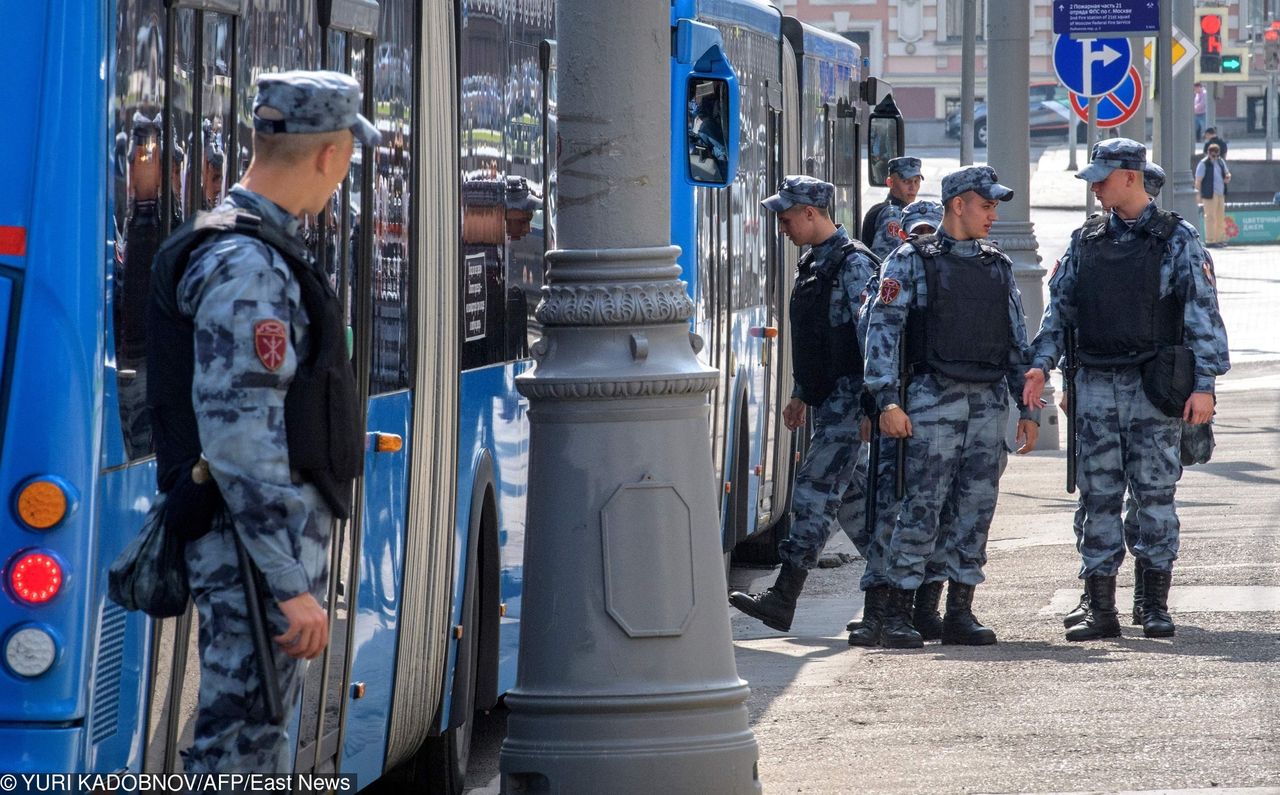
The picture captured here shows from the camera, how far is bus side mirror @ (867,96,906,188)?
16156 millimetres

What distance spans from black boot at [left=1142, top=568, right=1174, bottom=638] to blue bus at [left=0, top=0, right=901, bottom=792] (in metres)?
2.50

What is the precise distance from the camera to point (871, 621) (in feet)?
31.7

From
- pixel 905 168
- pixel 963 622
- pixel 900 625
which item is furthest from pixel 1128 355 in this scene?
pixel 905 168

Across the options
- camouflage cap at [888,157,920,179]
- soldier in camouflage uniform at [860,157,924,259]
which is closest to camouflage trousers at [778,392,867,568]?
soldier in camouflage uniform at [860,157,924,259]

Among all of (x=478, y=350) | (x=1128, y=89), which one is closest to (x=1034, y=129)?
(x=1128, y=89)

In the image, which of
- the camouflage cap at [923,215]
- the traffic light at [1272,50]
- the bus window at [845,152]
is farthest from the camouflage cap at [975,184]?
the traffic light at [1272,50]

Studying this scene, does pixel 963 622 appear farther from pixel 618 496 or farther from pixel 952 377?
pixel 618 496

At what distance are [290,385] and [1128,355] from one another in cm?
590

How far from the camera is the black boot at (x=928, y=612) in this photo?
9664 mm

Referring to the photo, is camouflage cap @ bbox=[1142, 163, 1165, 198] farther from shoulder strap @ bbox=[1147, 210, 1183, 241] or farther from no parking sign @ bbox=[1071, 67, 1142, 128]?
no parking sign @ bbox=[1071, 67, 1142, 128]

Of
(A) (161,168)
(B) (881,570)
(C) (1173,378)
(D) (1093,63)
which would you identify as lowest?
(B) (881,570)

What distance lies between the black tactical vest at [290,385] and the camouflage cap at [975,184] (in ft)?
17.4

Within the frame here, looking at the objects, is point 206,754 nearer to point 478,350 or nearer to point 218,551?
point 218,551

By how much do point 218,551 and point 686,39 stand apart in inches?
249
